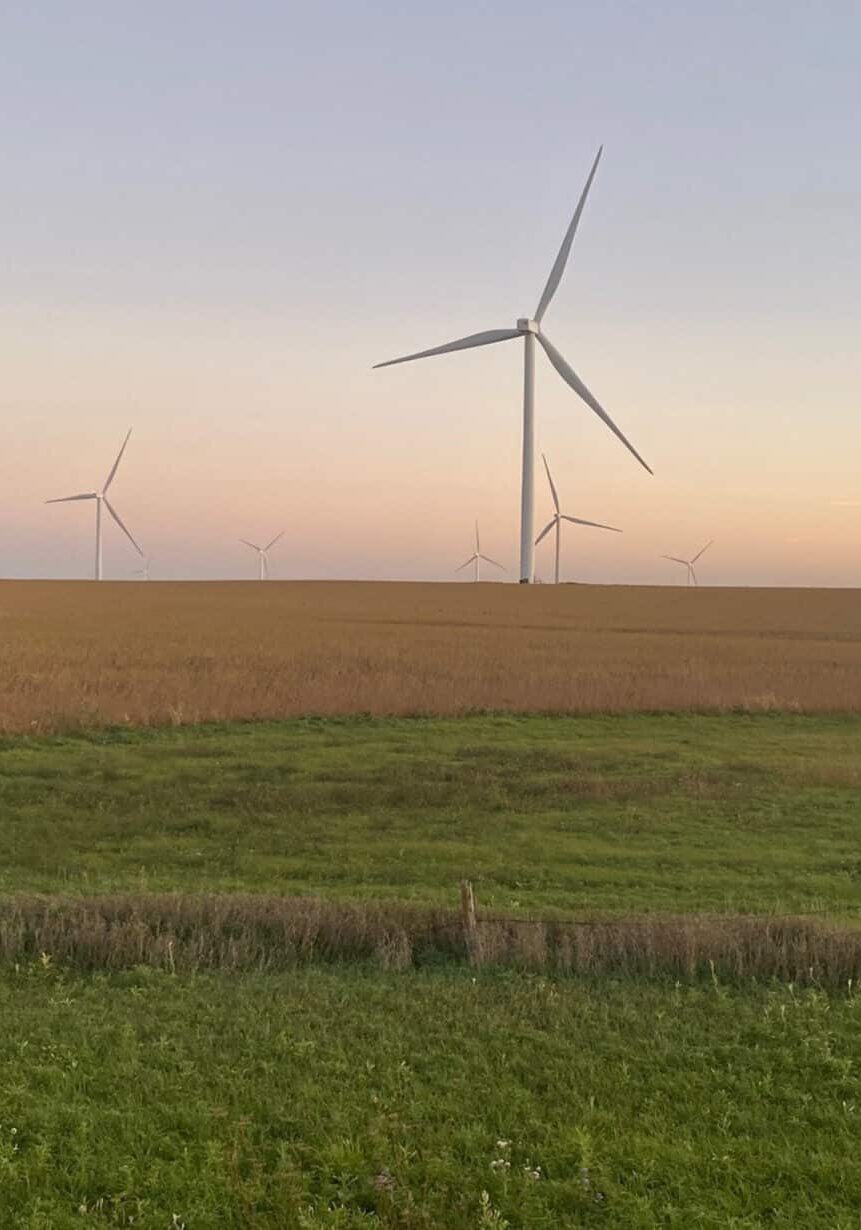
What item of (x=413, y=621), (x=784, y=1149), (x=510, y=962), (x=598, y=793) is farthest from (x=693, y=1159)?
(x=413, y=621)

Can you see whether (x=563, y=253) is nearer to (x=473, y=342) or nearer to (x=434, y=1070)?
(x=473, y=342)

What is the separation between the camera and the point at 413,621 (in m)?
74.4

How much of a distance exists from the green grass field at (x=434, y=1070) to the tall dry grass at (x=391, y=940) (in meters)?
0.35

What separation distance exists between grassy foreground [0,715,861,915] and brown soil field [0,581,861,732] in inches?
119

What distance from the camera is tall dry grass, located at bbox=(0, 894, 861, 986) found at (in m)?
10.3

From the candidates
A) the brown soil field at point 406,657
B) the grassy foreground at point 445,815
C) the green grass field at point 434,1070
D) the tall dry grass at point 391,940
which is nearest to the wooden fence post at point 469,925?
the tall dry grass at point 391,940

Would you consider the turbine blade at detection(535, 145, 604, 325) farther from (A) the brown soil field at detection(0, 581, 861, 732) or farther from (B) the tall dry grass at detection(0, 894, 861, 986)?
(B) the tall dry grass at detection(0, 894, 861, 986)

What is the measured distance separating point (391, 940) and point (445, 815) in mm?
7151

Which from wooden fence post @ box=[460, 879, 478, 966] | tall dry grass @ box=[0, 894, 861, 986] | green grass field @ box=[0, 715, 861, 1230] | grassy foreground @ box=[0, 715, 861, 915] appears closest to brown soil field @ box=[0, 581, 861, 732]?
grassy foreground @ box=[0, 715, 861, 915]

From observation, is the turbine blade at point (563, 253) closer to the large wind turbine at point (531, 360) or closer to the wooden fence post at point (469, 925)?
the large wind turbine at point (531, 360)

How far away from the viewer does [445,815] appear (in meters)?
18.2

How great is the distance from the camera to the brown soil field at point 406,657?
29109 millimetres

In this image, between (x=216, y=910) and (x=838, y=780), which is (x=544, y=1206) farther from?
(x=838, y=780)

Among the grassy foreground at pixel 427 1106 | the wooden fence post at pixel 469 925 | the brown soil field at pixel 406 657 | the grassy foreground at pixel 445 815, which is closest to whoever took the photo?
the grassy foreground at pixel 427 1106
